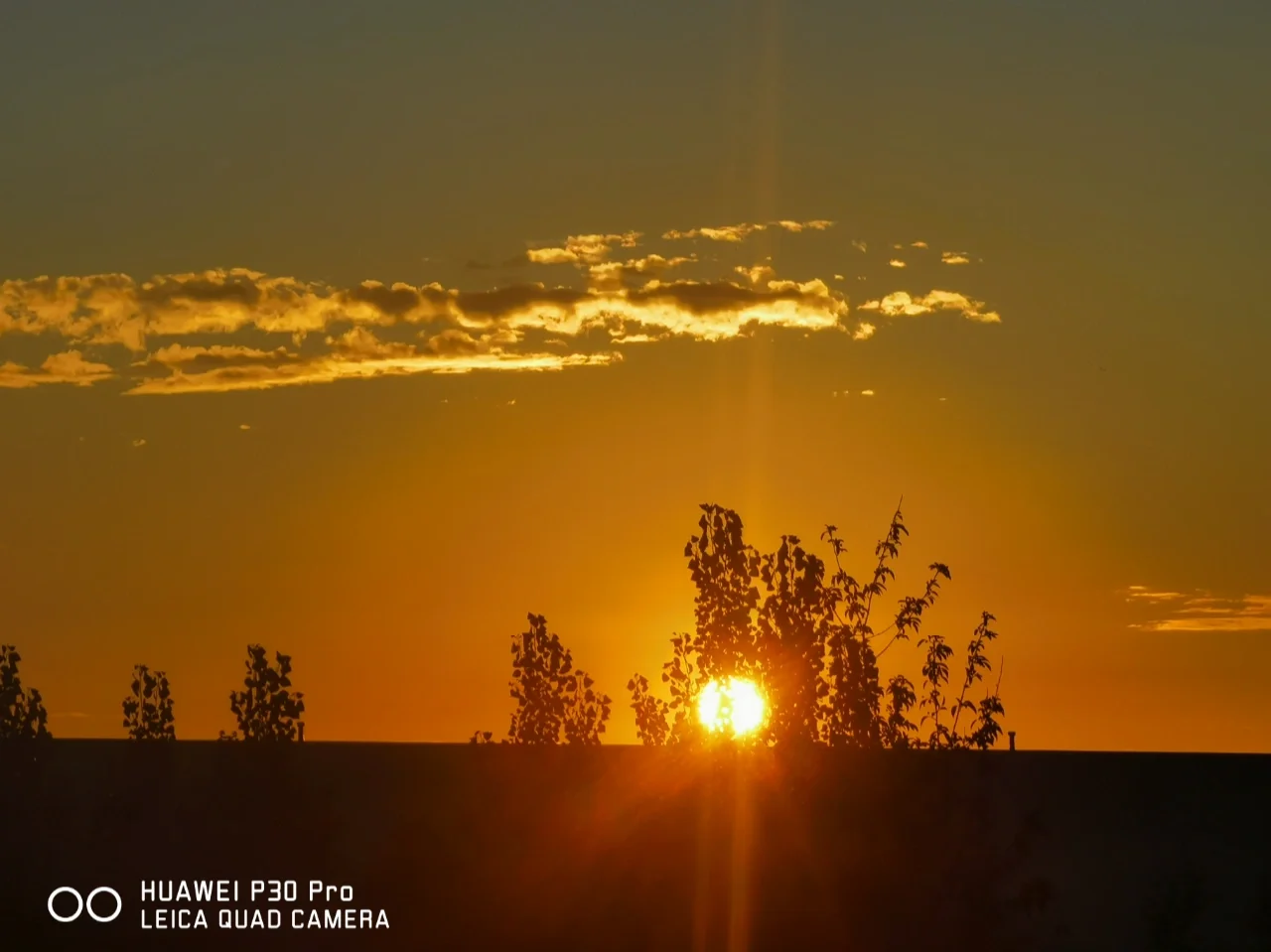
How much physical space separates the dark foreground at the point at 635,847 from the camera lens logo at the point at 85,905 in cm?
13

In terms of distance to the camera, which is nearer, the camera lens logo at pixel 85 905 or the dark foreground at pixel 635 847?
the dark foreground at pixel 635 847

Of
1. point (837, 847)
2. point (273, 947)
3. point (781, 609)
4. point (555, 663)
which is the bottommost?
point (273, 947)

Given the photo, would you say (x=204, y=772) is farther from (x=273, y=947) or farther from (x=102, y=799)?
(x=273, y=947)

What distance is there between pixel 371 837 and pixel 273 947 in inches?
131

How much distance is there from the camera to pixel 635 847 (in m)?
34.8

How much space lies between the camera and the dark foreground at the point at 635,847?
33625 millimetres

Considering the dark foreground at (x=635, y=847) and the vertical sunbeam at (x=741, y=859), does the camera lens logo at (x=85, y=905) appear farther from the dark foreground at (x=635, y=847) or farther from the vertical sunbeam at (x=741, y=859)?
the vertical sunbeam at (x=741, y=859)

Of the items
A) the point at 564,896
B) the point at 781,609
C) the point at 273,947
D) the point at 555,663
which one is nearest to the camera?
Answer: the point at 273,947

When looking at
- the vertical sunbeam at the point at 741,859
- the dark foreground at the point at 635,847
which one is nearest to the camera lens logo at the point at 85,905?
the dark foreground at the point at 635,847

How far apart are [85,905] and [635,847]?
9.28 m

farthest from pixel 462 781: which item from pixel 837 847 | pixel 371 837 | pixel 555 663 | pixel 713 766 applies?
pixel 555 663

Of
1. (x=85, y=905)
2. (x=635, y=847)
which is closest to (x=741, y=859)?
(x=635, y=847)

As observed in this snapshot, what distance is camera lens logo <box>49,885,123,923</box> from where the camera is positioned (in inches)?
1335

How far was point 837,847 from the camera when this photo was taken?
114 feet
